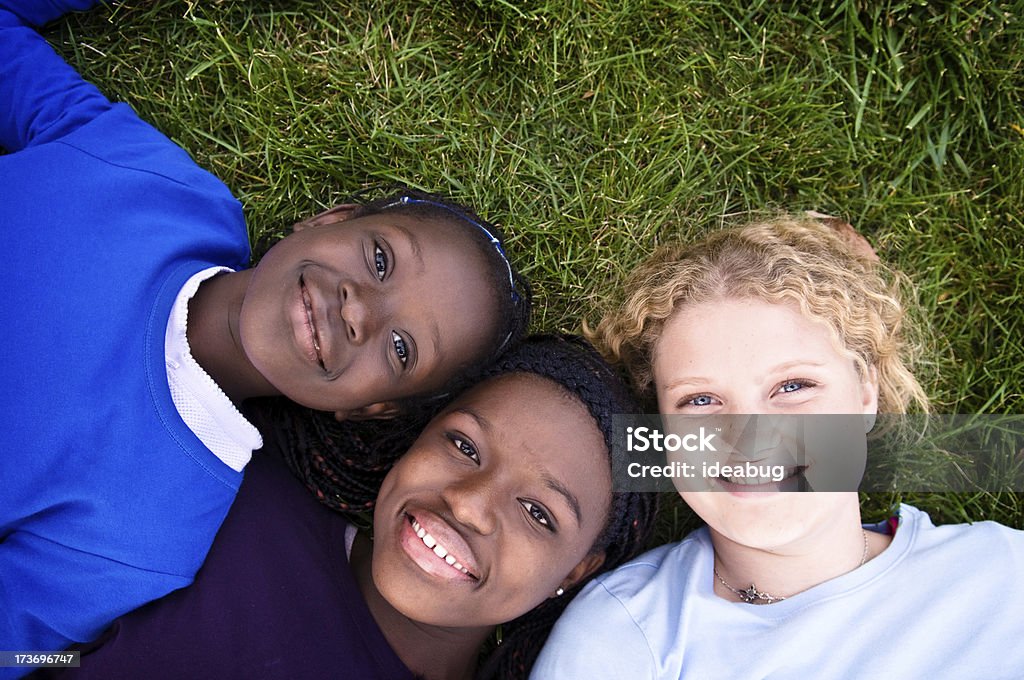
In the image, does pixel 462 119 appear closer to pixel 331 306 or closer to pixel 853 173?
pixel 331 306

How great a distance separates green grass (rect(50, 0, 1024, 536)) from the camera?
9.09 ft

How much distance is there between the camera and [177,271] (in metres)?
2.30

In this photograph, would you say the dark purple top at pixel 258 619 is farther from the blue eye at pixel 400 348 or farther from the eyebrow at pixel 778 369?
the eyebrow at pixel 778 369

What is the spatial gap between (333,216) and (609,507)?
1231mm

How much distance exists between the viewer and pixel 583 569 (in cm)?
240

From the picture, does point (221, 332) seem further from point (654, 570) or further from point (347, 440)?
point (654, 570)

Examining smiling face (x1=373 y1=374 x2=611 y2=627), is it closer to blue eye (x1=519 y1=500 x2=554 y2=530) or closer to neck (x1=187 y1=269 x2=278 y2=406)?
blue eye (x1=519 y1=500 x2=554 y2=530)

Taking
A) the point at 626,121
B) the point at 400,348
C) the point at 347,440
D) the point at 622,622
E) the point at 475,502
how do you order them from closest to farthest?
the point at 475,502, the point at 400,348, the point at 622,622, the point at 347,440, the point at 626,121

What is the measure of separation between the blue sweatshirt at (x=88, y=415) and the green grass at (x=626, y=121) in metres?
0.57

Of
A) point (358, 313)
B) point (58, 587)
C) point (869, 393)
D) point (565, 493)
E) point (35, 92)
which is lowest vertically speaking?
point (58, 587)

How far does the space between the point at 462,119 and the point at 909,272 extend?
1.70m

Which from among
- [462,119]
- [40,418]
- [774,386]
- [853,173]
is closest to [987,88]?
[853,173]

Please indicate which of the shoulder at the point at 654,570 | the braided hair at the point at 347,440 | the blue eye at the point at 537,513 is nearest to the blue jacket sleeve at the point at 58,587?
the braided hair at the point at 347,440

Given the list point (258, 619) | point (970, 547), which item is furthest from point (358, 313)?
point (970, 547)
